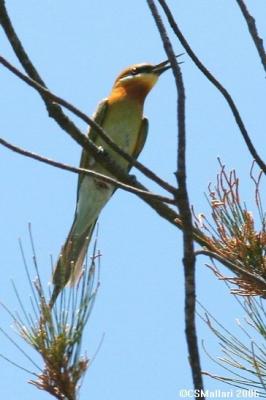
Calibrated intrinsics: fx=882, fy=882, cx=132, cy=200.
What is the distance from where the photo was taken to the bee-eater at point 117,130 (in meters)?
4.95

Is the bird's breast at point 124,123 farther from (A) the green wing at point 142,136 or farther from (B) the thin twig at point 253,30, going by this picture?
(B) the thin twig at point 253,30

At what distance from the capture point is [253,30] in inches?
90.8

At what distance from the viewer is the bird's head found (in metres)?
5.50

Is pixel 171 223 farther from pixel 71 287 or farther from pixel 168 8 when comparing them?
pixel 168 8

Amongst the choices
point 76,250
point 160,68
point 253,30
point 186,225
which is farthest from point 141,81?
point 186,225

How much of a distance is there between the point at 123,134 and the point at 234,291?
279 centimetres

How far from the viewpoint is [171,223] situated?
109 inches

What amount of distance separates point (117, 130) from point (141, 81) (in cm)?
47

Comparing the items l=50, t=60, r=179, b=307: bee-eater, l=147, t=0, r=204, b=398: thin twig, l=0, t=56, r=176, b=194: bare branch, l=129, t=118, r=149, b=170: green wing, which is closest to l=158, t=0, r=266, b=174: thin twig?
l=147, t=0, r=204, b=398: thin twig

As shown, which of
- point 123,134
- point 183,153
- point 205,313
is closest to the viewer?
point 183,153

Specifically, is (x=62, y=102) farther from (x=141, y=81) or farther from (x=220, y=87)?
(x=141, y=81)

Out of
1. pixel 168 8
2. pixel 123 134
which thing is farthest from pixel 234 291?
pixel 123 134

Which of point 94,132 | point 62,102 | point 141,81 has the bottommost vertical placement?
point 62,102

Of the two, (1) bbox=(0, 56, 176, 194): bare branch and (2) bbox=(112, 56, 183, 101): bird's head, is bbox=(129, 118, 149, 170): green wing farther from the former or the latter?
(1) bbox=(0, 56, 176, 194): bare branch
